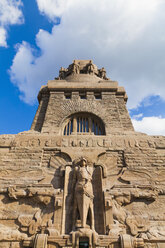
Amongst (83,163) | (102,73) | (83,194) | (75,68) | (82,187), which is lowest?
(83,194)

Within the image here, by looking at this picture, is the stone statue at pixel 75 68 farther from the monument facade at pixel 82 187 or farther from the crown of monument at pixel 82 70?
the monument facade at pixel 82 187

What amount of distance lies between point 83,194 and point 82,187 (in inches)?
11.0

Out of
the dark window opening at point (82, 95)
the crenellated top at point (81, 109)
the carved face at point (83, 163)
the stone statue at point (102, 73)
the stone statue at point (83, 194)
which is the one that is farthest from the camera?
the stone statue at point (102, 73)

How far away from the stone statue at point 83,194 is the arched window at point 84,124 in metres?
3.96

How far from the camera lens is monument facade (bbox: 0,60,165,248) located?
6379mm

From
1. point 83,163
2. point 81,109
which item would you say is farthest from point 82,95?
point 83,163

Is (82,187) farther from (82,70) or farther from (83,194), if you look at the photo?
(82,70)

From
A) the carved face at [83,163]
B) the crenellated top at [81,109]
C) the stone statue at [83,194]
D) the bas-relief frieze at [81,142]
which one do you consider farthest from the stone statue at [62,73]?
the stone statue at [83,194]

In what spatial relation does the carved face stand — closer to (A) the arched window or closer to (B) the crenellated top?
(B) the crenellated top

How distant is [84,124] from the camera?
12.1m

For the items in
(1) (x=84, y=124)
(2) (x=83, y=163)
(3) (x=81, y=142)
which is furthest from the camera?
(1) (x=84, y=124)

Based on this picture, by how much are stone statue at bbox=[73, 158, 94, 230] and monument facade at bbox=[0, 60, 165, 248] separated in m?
0.03

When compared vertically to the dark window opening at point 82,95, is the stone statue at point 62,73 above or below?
above

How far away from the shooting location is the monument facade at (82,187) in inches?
251
